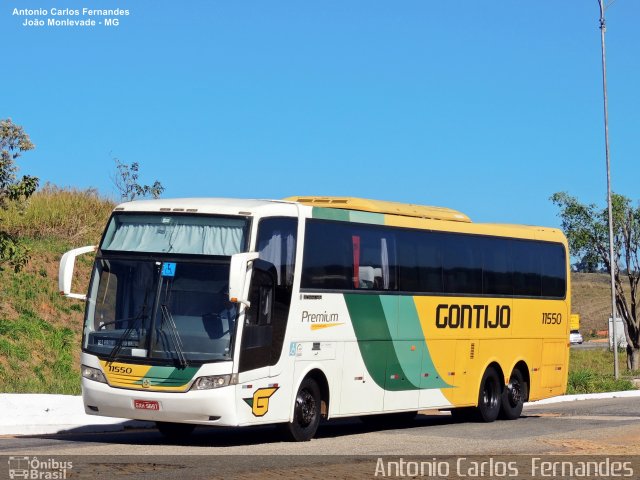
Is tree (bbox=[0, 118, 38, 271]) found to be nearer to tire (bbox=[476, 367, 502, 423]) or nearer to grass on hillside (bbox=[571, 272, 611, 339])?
tire (bbox=[476, 367, 502, 423])

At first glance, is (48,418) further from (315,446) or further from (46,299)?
(46,299)

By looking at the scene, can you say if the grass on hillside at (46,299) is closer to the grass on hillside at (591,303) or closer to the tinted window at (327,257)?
the tinted window at (327,257)

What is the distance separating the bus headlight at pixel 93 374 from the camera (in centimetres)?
1669

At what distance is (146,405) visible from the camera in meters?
16.2

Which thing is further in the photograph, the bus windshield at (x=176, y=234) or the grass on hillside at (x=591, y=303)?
the grass on hillside at (x=591, y=303)

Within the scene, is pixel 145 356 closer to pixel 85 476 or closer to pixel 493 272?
pixel 85 476

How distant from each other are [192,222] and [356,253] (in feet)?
11.0

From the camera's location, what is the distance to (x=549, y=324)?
83.8 feet

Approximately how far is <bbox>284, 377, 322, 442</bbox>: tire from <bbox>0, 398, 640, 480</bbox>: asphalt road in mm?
240

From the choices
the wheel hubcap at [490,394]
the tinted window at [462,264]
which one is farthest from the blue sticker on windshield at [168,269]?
the wheel hubcap at [490,394]

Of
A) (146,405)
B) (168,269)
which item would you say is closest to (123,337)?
(146,405)

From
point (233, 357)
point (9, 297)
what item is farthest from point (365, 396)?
point (9, 297)

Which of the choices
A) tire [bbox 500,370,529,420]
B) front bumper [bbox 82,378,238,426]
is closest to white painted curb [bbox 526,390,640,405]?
tire [bbox 500,370,529,420]

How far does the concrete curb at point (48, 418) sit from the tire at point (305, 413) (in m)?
3.58
